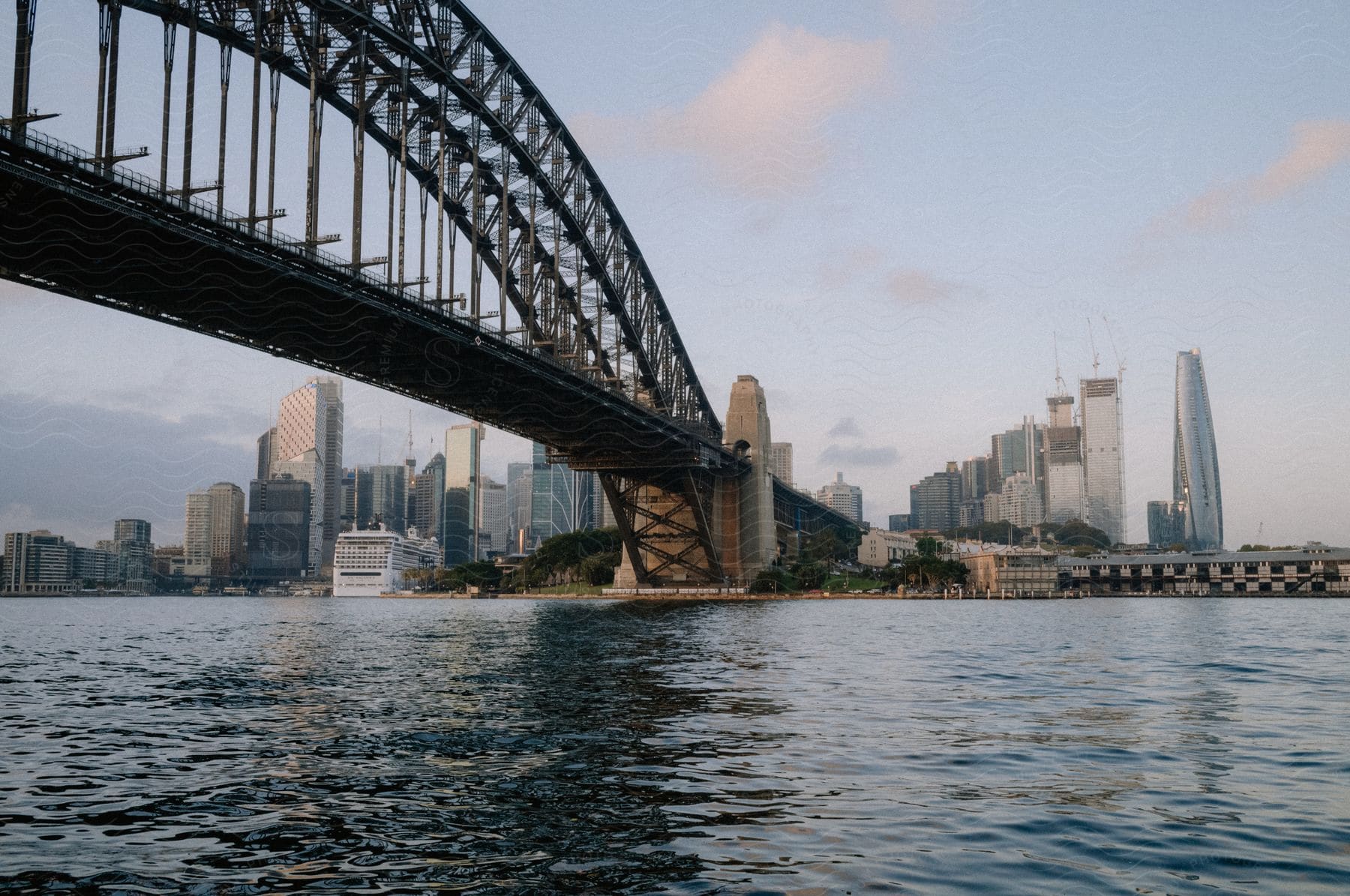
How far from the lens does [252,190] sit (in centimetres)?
4572

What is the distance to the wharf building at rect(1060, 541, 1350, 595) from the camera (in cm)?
15562

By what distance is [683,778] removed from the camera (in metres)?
14.7

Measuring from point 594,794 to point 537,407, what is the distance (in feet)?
228

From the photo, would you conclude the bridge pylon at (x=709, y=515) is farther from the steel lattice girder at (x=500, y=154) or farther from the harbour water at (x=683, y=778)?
the harbour water at (x=683, y=778)

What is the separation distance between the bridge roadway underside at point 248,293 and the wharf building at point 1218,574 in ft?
378

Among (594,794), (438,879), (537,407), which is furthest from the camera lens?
(537,407)

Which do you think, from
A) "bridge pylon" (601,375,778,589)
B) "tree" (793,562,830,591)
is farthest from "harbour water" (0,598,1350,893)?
"tree" (793,562,830,591)

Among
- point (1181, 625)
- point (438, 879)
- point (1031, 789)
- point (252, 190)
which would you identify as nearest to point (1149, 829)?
point (1031, 789)

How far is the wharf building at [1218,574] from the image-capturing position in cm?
15562

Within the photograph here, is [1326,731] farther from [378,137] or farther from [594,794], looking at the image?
[378,137]

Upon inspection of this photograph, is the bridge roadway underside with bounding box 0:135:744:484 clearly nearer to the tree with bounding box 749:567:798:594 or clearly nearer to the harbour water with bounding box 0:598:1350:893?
the harbour water with bounding box 0:598:1350:893

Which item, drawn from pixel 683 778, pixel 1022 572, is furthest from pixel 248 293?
pixel 1022 572

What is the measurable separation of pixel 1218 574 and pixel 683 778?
169m

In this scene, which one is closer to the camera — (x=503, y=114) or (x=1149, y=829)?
(x=1149, y=829)
